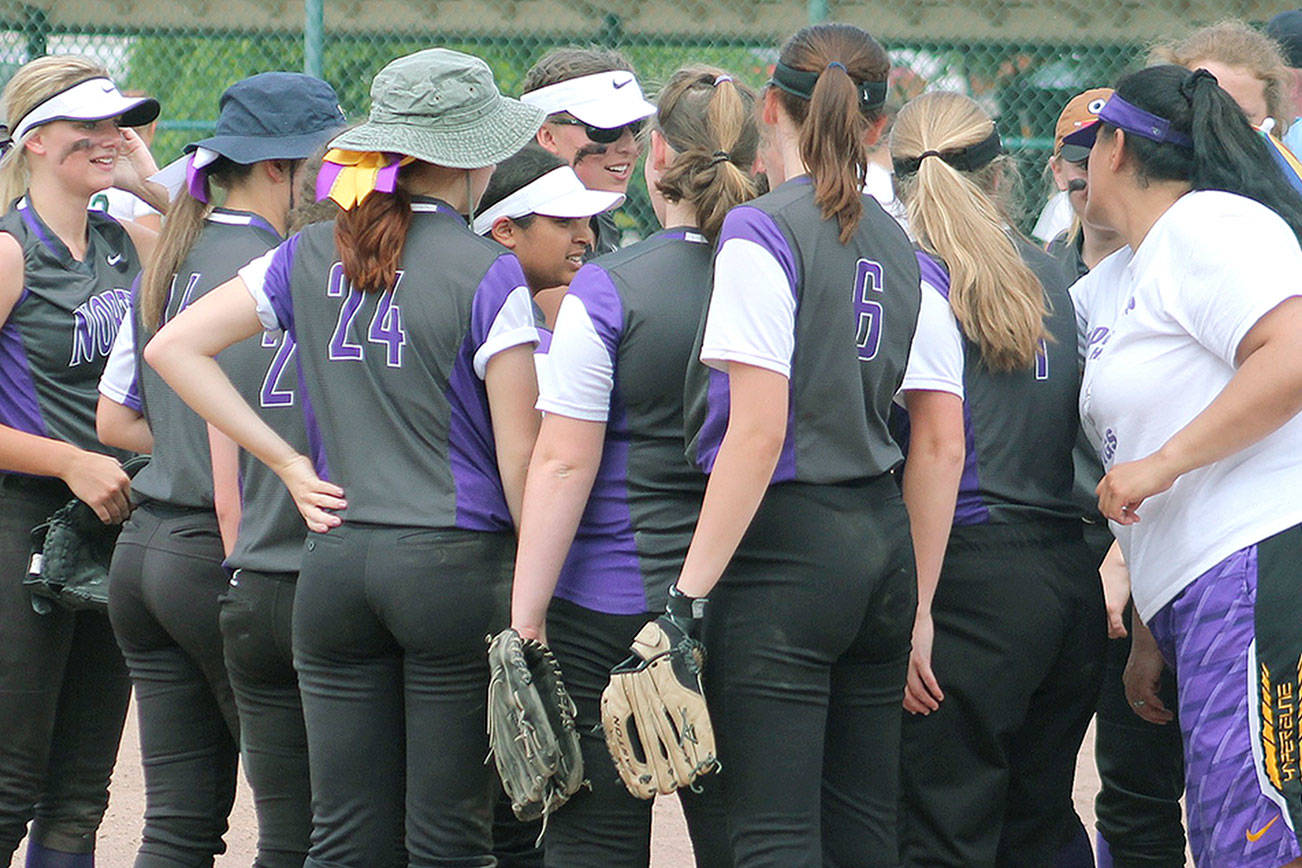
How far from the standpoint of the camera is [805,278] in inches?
110

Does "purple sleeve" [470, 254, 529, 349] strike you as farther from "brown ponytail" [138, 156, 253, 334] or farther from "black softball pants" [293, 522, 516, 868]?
"brown ponytail" [138, 156, 253, 334]

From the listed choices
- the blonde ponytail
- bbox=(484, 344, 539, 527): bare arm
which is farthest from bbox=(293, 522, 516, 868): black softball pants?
the blonde ponytail

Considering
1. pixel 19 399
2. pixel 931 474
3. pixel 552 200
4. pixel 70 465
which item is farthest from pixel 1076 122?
pixel 19 399

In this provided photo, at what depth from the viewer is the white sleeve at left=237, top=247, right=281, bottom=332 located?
305 cm

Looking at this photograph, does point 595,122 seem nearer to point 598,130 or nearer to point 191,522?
point 598,130

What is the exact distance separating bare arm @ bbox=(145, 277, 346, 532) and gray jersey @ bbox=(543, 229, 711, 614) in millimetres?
514

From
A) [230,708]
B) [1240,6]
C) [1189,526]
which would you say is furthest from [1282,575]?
[1240,6]

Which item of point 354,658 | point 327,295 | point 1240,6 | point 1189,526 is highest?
point 327,295

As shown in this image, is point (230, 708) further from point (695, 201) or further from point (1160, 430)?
point (1160, 430)

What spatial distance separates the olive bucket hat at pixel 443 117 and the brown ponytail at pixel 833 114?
0.56 metres

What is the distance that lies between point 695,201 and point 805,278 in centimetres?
32

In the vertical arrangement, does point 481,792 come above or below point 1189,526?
below

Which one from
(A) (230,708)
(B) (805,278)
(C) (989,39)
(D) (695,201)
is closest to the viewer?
(B) (805,278)

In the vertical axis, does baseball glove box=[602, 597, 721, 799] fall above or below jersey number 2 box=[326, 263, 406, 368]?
below
